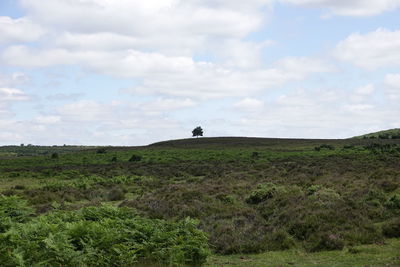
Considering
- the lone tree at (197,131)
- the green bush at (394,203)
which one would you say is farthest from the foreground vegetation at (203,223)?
the lone tree at (197,131)

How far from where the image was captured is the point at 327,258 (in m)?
12.6

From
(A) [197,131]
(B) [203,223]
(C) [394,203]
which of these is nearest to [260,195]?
(B) [203,223]

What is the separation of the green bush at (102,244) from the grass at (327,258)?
4.08 ft

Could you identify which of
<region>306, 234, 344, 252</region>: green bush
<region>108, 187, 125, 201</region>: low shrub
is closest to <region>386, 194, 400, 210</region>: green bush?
<region>306, 234, 344, 252</region>: green bush

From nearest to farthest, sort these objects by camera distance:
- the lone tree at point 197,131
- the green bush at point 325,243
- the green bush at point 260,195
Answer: the green bush at point 325,243 < the green bush at point 260,195 < the lone tree at point 197,131

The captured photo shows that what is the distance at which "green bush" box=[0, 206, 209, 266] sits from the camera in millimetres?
9602

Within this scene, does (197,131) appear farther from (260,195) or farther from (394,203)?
(394,203)

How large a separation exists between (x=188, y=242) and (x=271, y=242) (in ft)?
13.0

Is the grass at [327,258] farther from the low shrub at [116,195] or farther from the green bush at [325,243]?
the low shrub at [116,195]

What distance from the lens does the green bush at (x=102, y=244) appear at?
960cm

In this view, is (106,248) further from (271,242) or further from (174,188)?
(174,188)

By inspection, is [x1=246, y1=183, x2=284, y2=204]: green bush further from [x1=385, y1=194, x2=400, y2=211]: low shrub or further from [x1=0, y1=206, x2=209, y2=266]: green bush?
[x1=0, y1=206, x2=209, y2=266]: green bush

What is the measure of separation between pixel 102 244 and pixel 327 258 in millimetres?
6372

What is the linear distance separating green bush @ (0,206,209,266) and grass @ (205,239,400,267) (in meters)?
1.24
